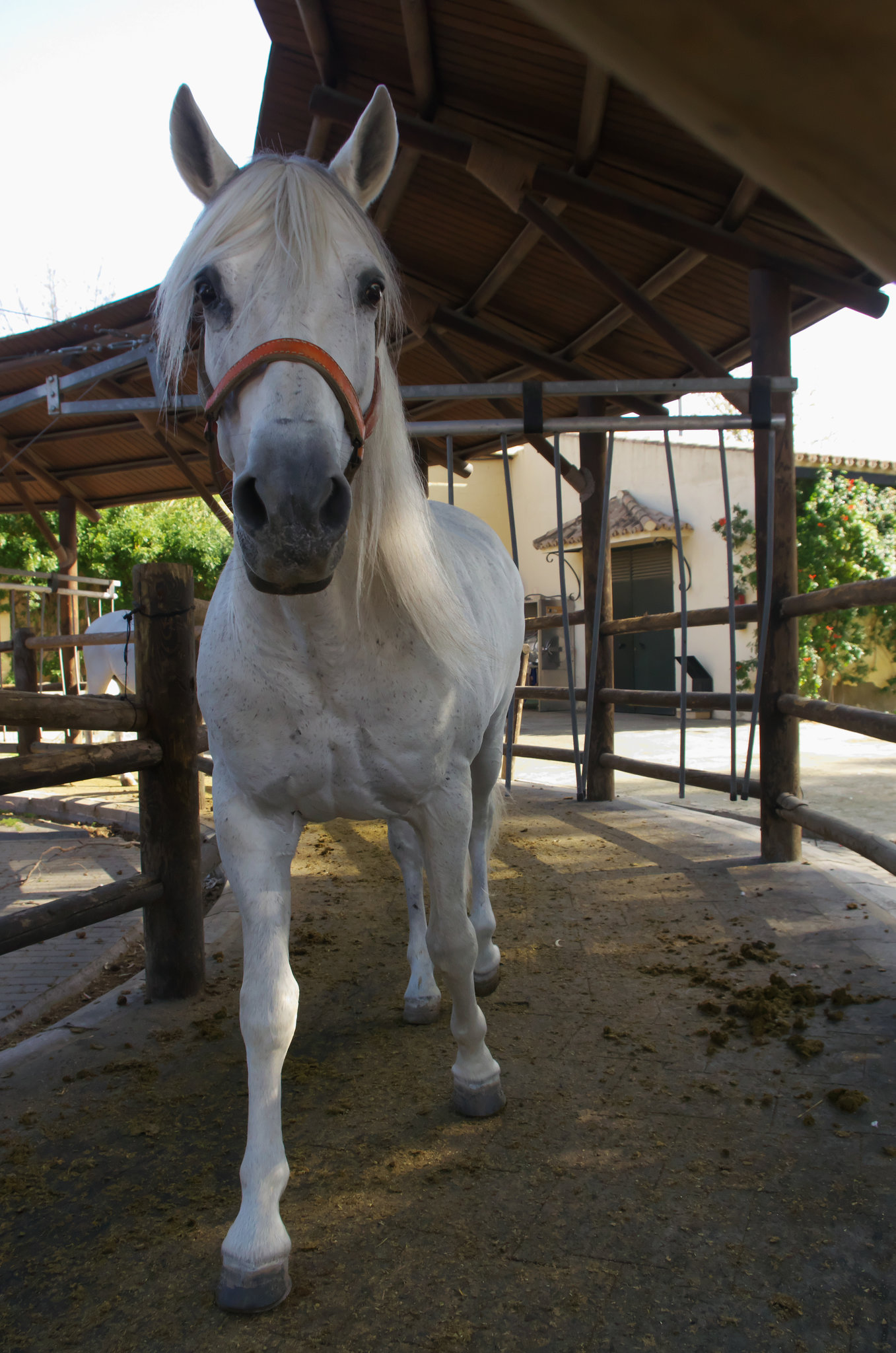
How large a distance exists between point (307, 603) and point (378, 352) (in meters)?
0.51

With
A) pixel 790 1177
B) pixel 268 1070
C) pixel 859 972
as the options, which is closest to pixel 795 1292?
pixel 790 1177

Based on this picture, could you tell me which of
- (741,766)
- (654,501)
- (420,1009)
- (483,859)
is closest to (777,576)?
(483,859)

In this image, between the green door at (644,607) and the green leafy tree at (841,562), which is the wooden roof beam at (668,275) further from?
the green door at (644,607)

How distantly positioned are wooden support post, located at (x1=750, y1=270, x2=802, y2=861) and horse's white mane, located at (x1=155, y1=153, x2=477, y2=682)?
7.50ft

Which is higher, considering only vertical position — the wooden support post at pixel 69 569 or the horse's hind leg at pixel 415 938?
the wooden support post at pixel 69 569

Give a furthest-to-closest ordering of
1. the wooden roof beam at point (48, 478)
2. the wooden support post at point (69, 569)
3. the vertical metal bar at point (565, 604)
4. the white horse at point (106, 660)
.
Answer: the wooden support post at point (69, 569) < the wooden roof beam at point (48, 478) < the white horse at point (106, 660) < the vertical metal bar at point (565, 604)

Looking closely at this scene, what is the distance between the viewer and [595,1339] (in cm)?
131

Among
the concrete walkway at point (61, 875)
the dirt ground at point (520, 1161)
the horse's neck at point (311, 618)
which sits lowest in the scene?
the concrete walkway at point (61, 875)

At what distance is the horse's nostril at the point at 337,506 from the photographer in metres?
1.25

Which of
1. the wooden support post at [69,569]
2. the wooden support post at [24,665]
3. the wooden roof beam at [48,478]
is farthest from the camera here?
the wooden support post at [69,569]

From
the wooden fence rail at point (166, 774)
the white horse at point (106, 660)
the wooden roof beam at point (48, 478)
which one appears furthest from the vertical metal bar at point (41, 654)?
the wooden fence rail at point (166, 774)

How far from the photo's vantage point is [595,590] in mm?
5312

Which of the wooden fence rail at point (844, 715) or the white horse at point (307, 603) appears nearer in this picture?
the white horse at point (307, 603)

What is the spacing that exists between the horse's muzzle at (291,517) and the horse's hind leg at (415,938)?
122cm
